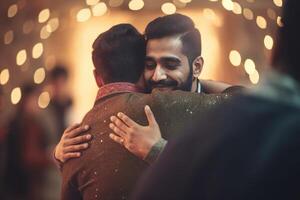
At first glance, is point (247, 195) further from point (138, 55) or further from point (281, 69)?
point (138, 55)

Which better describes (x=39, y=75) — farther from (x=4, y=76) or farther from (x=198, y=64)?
(x=198, y=64)

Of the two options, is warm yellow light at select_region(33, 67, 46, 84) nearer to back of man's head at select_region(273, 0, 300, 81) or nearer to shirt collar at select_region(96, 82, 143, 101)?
shirt collar at select_region(96, 82, 143, 101)

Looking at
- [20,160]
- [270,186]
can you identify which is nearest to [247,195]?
[270,186]

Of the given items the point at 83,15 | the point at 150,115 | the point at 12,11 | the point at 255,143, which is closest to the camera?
the point at 255,143

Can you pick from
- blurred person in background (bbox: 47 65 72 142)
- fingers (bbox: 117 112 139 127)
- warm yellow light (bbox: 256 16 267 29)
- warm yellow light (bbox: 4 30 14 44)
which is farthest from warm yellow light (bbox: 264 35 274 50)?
warm yellow light (bbox: 4 30 14 44)

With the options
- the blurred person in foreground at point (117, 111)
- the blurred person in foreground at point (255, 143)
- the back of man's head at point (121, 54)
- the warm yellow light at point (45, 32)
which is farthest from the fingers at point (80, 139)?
the blurred person in foreground at point (255, 143)

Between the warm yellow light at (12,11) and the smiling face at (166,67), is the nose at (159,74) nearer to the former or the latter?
the smiling face at (166,67)

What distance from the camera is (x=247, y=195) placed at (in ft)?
2.22

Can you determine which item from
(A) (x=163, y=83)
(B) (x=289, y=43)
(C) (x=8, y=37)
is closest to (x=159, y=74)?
(A) (x=163, y=83)

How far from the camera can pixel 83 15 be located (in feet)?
4.04

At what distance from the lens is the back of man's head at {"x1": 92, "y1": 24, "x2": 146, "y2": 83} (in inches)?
45.4

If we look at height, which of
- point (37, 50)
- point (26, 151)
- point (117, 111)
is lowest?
point (26, 151)

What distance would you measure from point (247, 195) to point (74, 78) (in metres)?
0.64

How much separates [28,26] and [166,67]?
30cm
